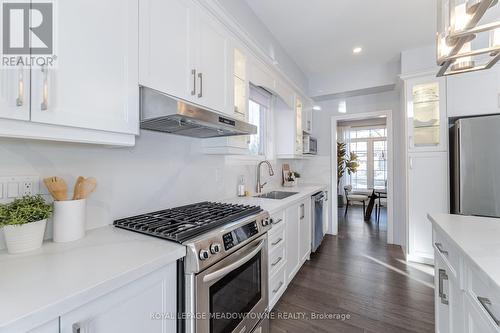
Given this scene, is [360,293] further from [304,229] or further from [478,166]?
[478,166]

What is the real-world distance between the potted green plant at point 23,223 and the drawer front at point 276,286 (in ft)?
4.93

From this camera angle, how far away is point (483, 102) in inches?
98.0

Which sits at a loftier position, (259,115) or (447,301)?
(259,115)

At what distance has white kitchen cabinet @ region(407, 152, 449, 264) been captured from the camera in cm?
272

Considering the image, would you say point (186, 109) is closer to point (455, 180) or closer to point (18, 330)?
point (18, 330)

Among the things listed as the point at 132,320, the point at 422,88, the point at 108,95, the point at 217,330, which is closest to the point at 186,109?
the point at 108,95

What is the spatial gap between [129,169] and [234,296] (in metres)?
0.99

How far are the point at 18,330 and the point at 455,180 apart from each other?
353cm

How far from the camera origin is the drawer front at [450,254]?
1.02m

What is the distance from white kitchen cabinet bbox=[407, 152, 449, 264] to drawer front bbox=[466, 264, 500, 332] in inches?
90.0

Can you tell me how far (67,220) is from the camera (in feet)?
3.37

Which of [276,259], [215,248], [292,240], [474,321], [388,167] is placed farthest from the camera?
[388,167]

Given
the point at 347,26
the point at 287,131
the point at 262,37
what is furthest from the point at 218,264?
the point at 347,26

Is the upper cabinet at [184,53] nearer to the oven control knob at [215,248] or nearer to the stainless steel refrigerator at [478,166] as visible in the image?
the oven control knob at [215,248]
